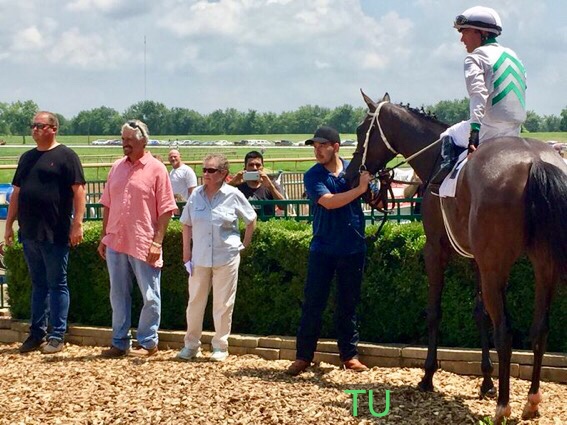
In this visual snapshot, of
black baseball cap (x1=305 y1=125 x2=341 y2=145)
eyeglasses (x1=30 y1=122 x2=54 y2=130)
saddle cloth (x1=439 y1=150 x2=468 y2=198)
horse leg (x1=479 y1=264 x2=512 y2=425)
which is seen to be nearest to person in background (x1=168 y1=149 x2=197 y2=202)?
eyeglasses (x1=30 y1=122 x2=54 y2=130)

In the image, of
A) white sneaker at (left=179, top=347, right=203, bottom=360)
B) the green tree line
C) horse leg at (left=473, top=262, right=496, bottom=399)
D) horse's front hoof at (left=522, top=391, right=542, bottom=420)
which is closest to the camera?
horse's front hoof at (left=522, top=391, right=542, bottom=420)

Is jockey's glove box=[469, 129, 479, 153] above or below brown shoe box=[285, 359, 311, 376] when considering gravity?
above

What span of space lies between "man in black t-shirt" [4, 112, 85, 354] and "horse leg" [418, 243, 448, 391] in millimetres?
3417

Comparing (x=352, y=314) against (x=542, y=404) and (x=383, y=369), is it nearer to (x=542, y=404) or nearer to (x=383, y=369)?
(x=383, y=369)

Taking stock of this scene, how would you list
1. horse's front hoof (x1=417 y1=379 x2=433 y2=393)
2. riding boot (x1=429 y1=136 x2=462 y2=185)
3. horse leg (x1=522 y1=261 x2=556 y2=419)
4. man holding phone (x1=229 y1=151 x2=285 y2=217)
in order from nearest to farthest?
horse leg (x1=522 y1=261 x2=556 y2=419)
riding boot (x1=429 y1=136 x2=462 y2=185)
horse's front hoof (x1=417 y1=379 x2=433 y2=393)
man holding phone (x1=229 y1=151 x2=285 y2=217)

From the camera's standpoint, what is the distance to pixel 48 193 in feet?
29.7

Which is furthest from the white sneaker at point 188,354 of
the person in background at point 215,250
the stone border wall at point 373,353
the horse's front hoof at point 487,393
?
the horse's front hoof at point 487,393

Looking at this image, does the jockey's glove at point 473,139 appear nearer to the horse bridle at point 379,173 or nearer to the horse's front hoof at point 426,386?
the horse bridle at point 379,173

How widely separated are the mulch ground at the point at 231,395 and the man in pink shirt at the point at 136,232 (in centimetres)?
38

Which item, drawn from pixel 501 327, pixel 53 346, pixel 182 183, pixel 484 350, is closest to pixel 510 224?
pixel 501 327

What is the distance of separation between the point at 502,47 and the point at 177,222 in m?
3.95

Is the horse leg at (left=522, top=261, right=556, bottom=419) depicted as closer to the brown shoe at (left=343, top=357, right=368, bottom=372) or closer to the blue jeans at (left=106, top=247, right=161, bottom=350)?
the brown shoe at (left=343, top=357, right=368, bottom=372)

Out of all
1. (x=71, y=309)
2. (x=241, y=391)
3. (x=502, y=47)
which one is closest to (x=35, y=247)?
(x=71, y=309)

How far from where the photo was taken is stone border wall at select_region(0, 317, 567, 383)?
7.45 meters
